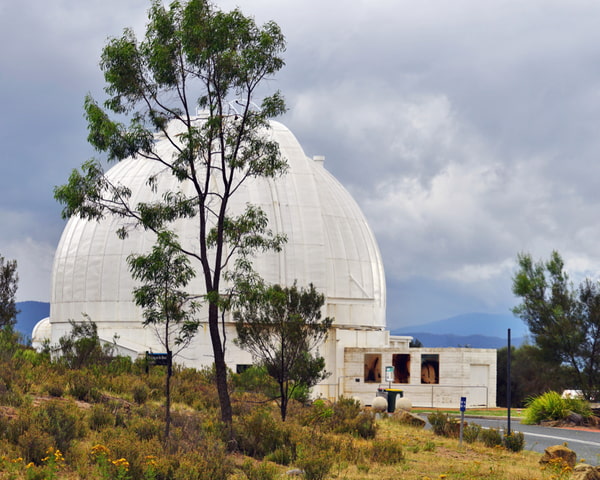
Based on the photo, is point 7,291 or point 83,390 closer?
point 83,390

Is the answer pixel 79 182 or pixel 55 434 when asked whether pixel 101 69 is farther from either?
pixel 55 434

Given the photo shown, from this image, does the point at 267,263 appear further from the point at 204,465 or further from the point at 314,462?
the point at 204,465

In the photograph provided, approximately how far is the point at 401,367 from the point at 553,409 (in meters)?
14.0

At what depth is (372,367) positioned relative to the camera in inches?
1574

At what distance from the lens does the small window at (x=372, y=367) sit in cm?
3956

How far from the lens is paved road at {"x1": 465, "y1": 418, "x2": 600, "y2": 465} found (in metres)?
17.1

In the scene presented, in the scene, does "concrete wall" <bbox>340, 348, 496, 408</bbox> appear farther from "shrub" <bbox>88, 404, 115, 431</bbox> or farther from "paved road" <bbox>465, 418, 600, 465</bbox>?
"shrub" <bbox>88, 404, 115, 431</bbox>

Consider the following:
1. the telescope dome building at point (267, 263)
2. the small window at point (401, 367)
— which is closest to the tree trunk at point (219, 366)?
the telescope dome building at point (267, 263)

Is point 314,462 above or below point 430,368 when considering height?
below

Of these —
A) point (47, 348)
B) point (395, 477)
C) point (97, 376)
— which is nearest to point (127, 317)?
point (47, 348)

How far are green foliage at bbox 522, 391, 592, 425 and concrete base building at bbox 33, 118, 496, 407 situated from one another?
457 inches

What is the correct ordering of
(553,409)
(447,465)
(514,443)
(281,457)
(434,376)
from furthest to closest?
1. (434,376)
2. (553,409)
3. (514,443)
4. (447,465)
5. (281,457)

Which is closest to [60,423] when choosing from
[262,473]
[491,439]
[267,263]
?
[262,473]

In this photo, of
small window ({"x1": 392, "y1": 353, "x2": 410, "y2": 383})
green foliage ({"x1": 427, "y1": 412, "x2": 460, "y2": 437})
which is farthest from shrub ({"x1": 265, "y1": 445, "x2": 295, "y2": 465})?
small window ({"x1": 392, "y1": 353, "x2": 410, "y2": 383})
